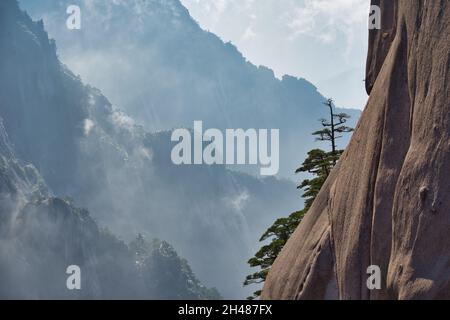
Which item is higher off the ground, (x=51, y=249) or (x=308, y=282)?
(x=51, y=249)

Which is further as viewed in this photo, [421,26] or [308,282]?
[308,282]

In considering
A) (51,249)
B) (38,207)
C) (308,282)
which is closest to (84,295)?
(51,249)

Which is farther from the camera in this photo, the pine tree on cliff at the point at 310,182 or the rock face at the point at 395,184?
the pine tree on cliff at the point at 310,182

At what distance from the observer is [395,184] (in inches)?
667

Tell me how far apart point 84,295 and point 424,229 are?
15235 centimetres

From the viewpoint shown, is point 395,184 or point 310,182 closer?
point 395,184

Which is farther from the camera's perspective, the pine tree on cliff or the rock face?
the pine tree on cliff

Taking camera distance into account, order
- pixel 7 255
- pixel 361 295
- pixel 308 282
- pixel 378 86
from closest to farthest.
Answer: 1. pixel 361 295
2. pixel 378 86
3. pixel 308 282
4. pixel 7 255

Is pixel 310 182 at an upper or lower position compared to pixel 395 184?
upper

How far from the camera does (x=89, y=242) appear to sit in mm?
178250

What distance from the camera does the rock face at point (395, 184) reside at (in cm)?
1537

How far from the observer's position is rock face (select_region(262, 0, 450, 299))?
15367 mm
